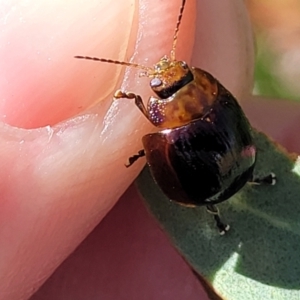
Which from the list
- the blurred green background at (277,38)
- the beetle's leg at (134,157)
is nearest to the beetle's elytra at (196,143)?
the beetle's leg at (134,157)

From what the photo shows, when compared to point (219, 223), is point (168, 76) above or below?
above

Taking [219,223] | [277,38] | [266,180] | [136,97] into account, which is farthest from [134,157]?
[277,38]

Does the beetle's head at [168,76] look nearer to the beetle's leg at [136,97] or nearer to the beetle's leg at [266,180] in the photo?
the beetle's leg at [136,97]

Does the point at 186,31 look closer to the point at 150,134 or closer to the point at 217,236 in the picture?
the point at 150,134

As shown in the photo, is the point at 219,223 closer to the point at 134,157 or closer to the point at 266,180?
the point at 266,180

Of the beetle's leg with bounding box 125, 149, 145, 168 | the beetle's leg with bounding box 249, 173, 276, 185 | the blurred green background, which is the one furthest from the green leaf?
the blurred green background
